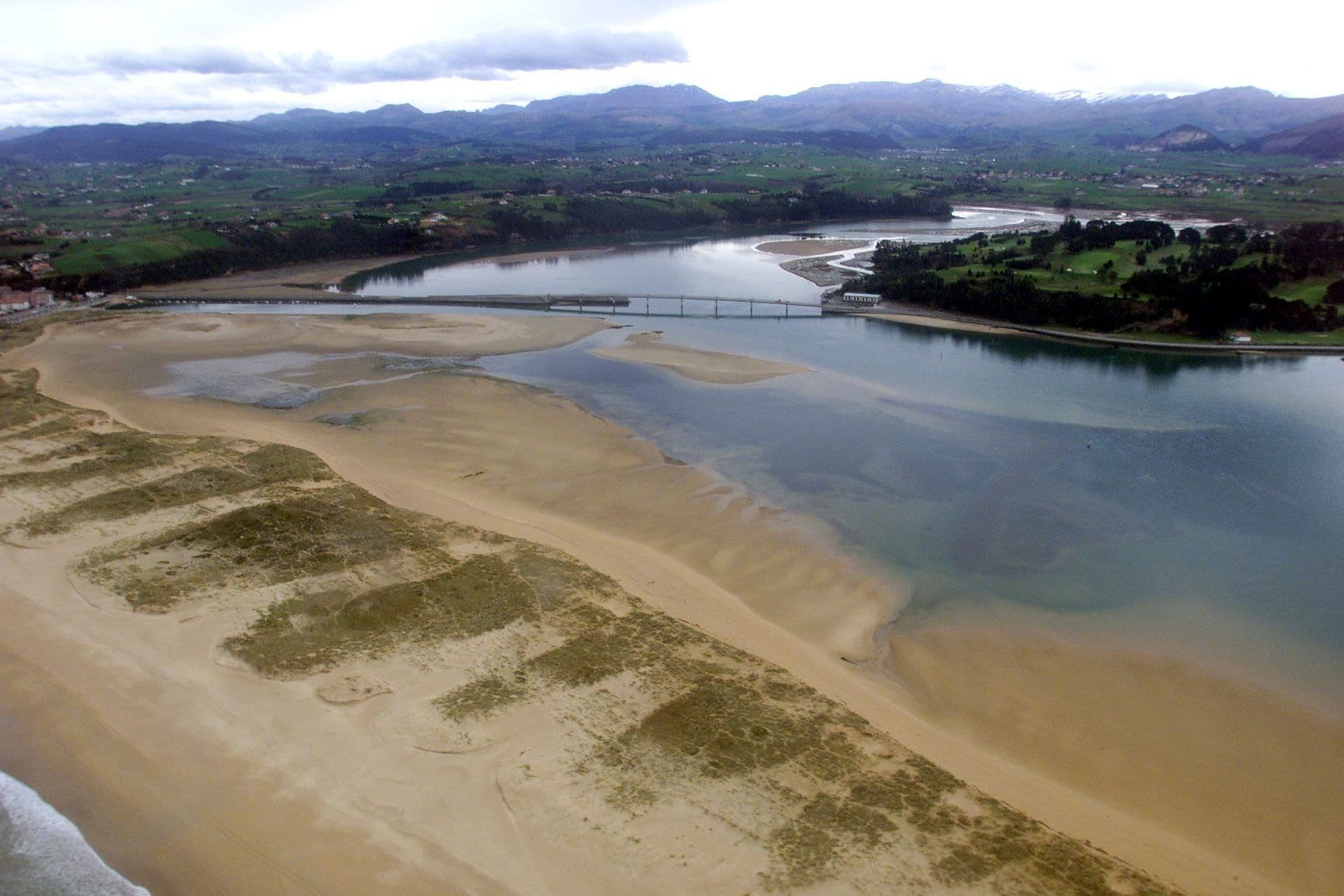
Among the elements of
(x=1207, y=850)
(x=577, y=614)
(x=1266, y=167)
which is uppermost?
(x=1266, y=167)

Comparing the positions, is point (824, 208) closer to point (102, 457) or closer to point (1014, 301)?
point (1014, 301)

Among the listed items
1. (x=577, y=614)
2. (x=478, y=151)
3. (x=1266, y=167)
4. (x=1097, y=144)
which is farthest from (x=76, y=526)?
(x=1097, y=144)

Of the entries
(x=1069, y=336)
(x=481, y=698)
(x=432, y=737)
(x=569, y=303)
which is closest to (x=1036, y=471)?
(x=481, y=698)

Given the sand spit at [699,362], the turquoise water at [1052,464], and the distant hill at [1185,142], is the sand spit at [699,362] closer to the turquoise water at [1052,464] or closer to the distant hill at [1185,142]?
the turquoise water at [1052,464]

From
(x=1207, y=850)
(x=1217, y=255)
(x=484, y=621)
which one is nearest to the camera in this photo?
(x=1207, y=850)

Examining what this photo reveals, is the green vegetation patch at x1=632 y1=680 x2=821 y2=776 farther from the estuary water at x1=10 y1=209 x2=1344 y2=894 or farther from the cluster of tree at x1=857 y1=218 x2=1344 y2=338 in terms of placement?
the cluster of tree at x1=857 y1=218 x2=1344 y2=338

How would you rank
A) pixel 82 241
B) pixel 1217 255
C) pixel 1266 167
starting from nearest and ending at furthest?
pixel 1217 255
pixel 82 241
pixel 1266 167

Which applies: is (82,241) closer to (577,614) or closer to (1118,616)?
(577,614)
